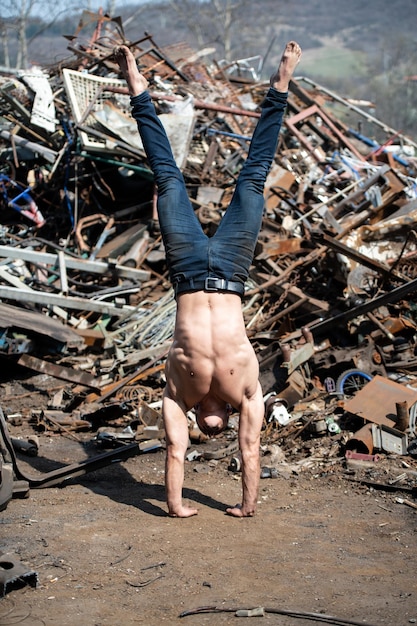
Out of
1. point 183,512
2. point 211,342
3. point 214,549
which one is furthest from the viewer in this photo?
point 183,512

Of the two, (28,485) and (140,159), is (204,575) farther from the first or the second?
(140,159)

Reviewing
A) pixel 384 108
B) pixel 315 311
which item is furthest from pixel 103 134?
pixel 384 108

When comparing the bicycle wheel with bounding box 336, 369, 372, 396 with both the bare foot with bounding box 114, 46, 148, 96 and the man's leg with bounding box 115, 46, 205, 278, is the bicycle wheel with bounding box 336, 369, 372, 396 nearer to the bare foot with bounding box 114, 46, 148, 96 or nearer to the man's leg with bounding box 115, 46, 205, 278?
the man's leg with bounding box 115, 46, 205, 278

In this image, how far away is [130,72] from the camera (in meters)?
6.21

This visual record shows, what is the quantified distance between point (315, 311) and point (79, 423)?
328cm

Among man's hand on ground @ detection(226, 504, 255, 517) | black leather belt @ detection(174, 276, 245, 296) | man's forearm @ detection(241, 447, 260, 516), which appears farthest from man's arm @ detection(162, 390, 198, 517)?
black leather belt @ detection(174, 276, 245, 296)

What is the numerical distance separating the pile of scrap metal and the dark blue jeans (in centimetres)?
269

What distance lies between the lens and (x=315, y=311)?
33.0ft

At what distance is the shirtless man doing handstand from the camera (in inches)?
218

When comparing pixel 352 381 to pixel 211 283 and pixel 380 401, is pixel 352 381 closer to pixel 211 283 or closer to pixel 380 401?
pixel 380 401

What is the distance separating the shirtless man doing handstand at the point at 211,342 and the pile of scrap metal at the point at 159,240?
7.52 feet

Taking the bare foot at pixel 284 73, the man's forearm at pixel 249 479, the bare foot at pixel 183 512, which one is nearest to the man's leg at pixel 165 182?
the bare foot at pixel 284 73

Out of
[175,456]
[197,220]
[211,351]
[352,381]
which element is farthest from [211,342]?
[352,381]

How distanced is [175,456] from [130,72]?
115 inches
